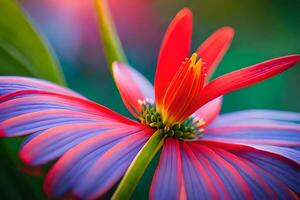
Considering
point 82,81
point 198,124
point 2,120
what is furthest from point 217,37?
point 82,81

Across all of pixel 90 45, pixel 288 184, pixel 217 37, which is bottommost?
pixel 288 184

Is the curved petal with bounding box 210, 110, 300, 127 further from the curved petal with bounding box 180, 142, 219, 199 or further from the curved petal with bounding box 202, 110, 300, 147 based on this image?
the curved petal with bounding box 180, 142, 219, 199

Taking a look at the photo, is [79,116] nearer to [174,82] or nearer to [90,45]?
[174,82]

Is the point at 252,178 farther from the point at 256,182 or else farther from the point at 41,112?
the point at 41,112

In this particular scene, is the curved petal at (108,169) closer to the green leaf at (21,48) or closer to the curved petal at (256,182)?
the curved petal at (256,182)

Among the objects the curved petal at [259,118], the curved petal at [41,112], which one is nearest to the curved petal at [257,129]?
the curved petal at [259,118]

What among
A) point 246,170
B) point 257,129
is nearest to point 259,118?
point 257,129

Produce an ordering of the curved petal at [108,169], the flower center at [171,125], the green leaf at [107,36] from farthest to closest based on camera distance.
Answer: the green leaf at [107,36]
the flower center at [171,125]
the curved petal at [108,169]
